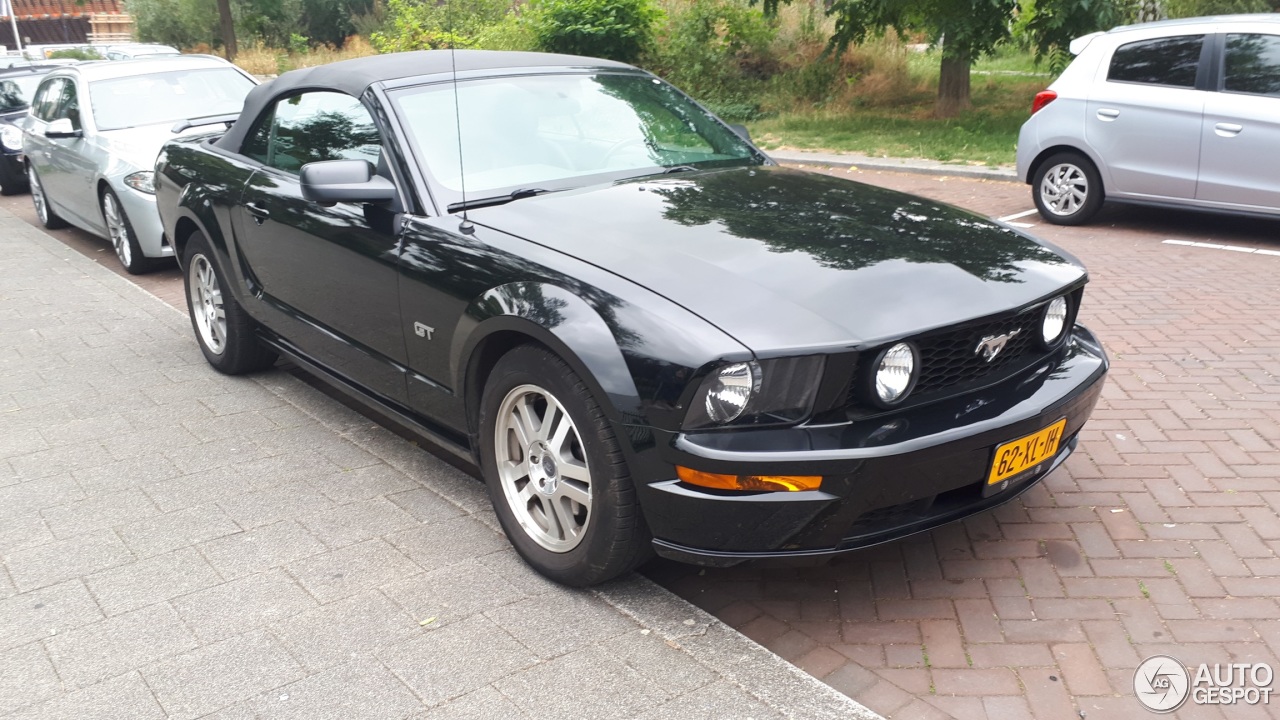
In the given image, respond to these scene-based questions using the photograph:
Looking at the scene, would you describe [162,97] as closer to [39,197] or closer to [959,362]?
[39,197]

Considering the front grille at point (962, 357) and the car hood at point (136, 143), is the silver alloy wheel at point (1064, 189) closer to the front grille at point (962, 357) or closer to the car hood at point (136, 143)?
the front grille at point (962, 357)

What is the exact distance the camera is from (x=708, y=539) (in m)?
2.92

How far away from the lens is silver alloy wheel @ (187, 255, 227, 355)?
220 inches

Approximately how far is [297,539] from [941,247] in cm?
243

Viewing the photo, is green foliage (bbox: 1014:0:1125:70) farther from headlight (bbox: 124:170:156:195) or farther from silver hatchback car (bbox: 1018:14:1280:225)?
headlight (bbox: 124:170:156:195)

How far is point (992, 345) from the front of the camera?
3148mm

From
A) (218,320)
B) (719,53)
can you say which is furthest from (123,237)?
(719,53)

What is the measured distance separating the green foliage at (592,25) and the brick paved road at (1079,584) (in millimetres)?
14524

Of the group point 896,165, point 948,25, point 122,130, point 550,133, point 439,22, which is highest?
point 439,22

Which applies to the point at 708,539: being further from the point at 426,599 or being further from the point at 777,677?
the point at 426,599

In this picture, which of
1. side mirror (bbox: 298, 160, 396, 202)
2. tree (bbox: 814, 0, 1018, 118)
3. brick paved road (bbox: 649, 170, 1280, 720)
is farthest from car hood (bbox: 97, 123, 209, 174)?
tree (bbox: 814, 0, 1018, 118)

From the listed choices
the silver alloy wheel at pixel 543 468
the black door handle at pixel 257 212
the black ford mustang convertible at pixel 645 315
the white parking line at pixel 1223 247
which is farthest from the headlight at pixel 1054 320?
the white parking line at pixel 1223 247

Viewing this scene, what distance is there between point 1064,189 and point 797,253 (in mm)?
6279

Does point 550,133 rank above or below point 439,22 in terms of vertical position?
below
